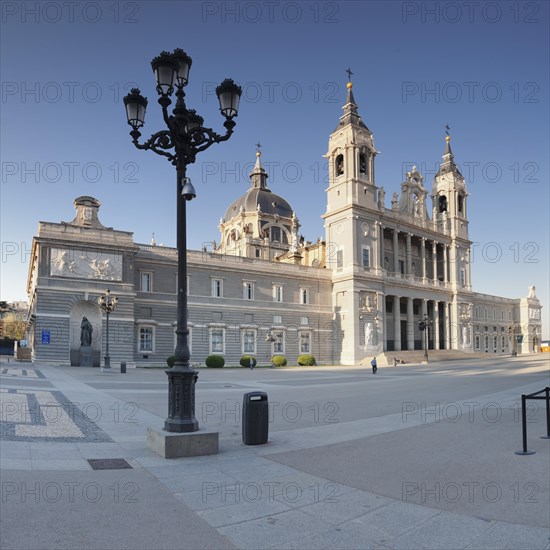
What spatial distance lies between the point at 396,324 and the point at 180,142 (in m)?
54.3

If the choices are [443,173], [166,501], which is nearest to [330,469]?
[166,501]

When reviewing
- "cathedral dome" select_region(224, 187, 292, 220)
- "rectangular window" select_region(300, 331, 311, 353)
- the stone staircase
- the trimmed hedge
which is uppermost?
"cathedral dome" select_region(224, 187, 292, 220)

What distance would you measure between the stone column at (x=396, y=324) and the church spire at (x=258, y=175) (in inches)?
1763

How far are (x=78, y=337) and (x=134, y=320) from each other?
4.86 meters

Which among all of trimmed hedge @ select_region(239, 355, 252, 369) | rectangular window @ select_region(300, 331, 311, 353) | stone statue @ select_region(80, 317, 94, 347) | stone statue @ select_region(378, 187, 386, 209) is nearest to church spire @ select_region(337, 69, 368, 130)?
stone statue @ select_region(378, 187, 386, 209)

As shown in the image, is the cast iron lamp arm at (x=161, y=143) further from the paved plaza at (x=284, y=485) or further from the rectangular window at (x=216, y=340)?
the rectangular window at (x=216, y=340)

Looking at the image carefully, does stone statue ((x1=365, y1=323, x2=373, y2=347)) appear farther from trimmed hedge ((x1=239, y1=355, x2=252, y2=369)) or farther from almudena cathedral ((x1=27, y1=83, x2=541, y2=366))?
trimmed hedge ((x1=239, y1=355, x2=252, y2=369))

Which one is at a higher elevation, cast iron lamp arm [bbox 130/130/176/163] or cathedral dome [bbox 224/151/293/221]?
cathedral dome [bbox 224/151/293/221]

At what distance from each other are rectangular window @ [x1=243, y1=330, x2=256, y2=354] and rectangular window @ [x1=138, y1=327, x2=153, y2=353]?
9.65 meters

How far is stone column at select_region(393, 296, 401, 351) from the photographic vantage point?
198 ft

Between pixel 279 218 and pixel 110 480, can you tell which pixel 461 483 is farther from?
pixel 279 218

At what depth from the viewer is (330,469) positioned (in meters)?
7.70

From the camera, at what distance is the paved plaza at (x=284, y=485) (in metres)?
5.05

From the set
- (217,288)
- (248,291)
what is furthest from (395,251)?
(217,288)
